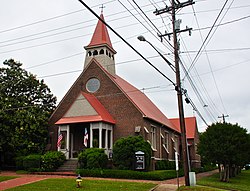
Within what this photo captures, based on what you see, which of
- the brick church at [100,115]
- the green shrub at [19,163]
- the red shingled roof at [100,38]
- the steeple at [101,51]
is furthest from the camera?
the red shingled roof at [100,38]

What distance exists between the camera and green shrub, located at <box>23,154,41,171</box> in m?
30.0

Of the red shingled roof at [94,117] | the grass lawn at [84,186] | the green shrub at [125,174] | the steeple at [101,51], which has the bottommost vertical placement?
the grass lawn at [84,186]

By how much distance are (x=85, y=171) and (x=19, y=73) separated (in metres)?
15.7

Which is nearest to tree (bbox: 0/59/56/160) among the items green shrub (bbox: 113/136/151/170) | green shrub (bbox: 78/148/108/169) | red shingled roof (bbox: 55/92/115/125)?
red shingled roof (bbox: 55/92/115/125)

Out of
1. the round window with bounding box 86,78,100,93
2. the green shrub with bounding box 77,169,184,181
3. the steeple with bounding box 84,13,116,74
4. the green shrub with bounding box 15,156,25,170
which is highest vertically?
the steeple with bounding box 84,13,116,74

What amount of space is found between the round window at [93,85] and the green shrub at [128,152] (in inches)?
386

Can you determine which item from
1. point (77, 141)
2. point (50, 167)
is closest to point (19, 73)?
point (77, 141)

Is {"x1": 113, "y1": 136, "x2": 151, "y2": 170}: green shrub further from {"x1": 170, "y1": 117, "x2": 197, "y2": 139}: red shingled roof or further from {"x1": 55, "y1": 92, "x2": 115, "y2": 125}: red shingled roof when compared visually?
{"x1": 170, "y1": 117, "x2": 197, "y2": 139}: red shingled roof

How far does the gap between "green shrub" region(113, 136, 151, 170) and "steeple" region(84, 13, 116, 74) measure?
13.2 meters

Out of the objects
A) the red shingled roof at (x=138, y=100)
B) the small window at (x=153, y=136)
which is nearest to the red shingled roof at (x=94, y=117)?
the red shingled roof at (x=138, y=100)

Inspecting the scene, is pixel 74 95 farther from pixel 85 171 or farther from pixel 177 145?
pixel 177 145

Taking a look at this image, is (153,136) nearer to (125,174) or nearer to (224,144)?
(224,144)

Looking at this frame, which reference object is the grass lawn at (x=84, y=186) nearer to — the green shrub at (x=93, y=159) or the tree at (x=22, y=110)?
the green shrub at (x=93, y=159)

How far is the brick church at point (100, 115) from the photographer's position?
32438mm
